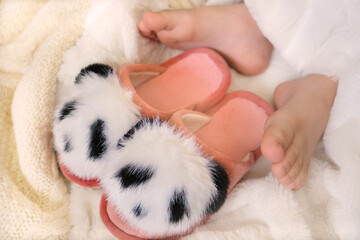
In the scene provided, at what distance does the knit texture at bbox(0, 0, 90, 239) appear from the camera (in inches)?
29.6

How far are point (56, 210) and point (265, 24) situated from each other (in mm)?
729

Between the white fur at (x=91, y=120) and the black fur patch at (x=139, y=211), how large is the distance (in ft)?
0.44

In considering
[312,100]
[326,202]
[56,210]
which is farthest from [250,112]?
[56,210]

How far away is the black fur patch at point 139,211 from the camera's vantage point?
1.91ft

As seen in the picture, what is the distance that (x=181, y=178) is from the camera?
0.58m

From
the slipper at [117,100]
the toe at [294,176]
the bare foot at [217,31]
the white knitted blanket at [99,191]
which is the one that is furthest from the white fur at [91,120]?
the toe at [294,176]

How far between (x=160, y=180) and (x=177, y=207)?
0.06m

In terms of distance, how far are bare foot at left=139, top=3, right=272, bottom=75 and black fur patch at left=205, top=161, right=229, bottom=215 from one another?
399 mm

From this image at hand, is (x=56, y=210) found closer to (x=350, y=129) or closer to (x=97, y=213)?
(x=97, y=213)

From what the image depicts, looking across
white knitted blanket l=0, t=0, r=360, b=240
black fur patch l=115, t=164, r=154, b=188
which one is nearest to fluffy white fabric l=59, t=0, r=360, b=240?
white knitted blanket l=0, t=0, r=360, b=240

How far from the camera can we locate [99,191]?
0.83 meters

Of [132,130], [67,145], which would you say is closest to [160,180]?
[132,130]

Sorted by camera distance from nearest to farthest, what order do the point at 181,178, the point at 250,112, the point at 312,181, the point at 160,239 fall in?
the point at 181,178
the point at 160,239
the point at 312,181
the point at 250,112

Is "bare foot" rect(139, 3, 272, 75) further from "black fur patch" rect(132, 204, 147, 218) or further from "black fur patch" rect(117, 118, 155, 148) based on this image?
"black fur patch" rect(132, 204, 147, 218)
